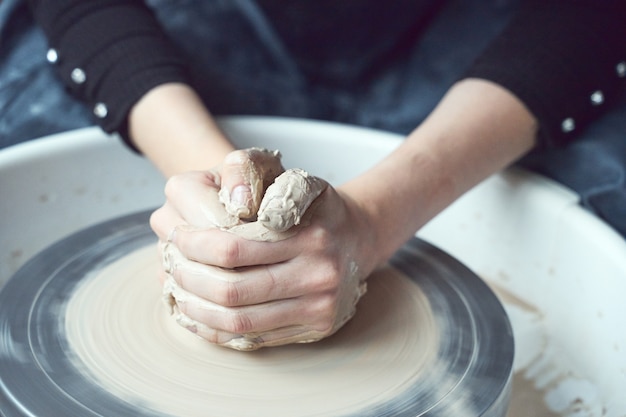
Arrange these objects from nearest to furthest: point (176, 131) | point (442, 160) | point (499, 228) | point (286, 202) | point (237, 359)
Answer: point (286, 202), point (237, 359), point (442, 160), point (176, 131), point (499, 228)

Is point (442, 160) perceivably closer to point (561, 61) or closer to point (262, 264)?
point (561, 61)

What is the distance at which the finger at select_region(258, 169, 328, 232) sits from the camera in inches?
35.7

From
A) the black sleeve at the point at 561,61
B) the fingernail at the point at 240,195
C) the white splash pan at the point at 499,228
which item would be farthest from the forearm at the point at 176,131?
the black sleeve at the point at 561,61

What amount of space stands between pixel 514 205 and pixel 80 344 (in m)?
0.97

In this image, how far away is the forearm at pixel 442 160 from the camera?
47.1 inches

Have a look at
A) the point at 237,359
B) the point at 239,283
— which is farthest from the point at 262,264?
the point at 237,359

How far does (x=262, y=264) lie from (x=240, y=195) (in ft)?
0.31

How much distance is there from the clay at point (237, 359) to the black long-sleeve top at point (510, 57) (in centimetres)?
51

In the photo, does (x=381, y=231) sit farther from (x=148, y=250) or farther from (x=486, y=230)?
(x=486, y=230)

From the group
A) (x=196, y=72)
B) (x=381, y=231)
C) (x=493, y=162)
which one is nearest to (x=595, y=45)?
(x=493, y=162)

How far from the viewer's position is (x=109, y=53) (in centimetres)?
153

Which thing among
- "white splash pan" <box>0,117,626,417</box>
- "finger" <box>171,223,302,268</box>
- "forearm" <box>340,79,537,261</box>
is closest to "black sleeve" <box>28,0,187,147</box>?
"white splash pan" <box>0,117,626,417</box>

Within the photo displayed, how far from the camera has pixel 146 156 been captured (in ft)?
5.24

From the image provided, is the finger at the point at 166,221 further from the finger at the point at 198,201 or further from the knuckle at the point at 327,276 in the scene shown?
the knuckle at the point at 327,276
